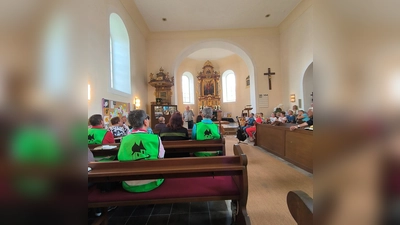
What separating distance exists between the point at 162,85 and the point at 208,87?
649 cm

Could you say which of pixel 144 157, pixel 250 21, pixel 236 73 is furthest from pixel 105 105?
pixel 236 73

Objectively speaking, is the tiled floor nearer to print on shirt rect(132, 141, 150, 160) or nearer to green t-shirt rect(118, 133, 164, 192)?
green t-shirt rect(118, 133, 164, 192)

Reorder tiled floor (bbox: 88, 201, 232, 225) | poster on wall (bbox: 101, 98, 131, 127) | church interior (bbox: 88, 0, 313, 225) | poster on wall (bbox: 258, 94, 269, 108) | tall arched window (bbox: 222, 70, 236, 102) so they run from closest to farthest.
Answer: tiled floor (bbox: 88, 201, 232, 225)
poster on wall (bbox: 101, 98, 131, 127)
church interior (bbox: 88, 0, 313, 225)
poster on wall (bbox: 258, 94, 269, 108)
tall arched window (bbox: 222, 70, 236, 102)

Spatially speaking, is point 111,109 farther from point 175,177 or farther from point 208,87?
point 208,87

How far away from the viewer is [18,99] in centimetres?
31

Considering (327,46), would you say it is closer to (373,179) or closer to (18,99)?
(373,179)

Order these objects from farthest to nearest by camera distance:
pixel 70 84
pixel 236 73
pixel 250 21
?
pixel 236 73, pixel 250 21, pixel 70 84

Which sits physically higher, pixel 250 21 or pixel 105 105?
pixel 250 21

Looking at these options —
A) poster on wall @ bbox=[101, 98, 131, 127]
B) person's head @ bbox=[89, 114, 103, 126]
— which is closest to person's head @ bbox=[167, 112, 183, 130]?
person's head @ bbox=[89, 114, 103, 126]

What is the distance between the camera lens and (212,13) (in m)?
7.83

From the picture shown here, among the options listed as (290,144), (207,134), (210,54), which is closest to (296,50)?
(290,144)

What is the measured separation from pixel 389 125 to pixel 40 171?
666 millimetres

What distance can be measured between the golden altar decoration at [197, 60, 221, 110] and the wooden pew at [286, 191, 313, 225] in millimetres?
13595

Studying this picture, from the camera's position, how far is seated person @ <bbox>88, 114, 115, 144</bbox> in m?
2.98
